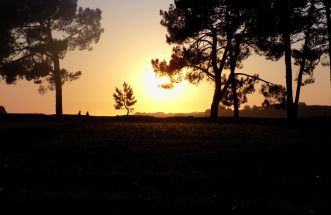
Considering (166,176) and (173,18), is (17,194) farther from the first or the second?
(173,18)

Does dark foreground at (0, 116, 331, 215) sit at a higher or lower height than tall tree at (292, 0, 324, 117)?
lower

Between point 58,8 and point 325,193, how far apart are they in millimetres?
39252

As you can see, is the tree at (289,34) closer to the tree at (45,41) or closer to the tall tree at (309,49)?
the tall tree at (309,49)

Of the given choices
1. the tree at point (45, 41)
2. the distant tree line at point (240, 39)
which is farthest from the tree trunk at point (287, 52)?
the tree at point (45, 41)

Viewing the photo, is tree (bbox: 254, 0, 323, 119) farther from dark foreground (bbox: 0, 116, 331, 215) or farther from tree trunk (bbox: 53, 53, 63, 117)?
tree trunk (bbox: 53, 53, 63, 117)

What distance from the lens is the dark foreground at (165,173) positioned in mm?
10070

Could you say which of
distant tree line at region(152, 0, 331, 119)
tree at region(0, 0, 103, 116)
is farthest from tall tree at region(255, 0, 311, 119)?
tree at region(0, 0, 103, 116)

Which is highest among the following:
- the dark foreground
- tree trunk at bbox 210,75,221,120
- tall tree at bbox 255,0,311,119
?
tall tree at bbox 255,0,311,119

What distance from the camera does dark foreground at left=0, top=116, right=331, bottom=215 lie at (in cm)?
1007

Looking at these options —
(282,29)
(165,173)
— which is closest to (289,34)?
(282,29)

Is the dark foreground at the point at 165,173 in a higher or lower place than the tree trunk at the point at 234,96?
lower

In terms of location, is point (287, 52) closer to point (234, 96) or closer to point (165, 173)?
point (234, 96)

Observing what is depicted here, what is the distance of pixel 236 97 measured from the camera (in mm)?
38812

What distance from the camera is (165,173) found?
14469mm
